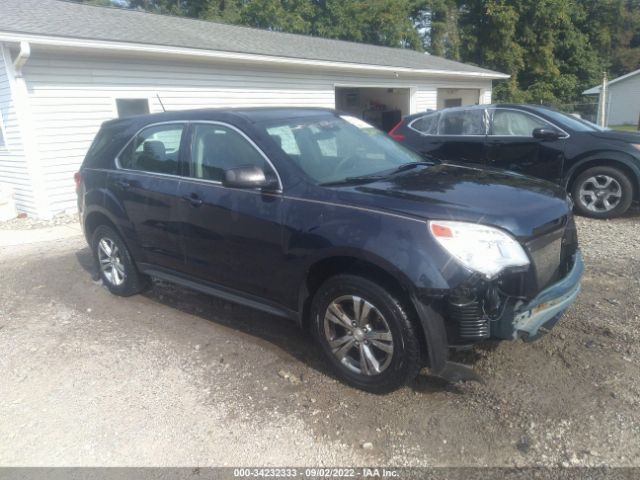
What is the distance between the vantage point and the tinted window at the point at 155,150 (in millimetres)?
4312

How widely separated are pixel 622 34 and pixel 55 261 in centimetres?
4938

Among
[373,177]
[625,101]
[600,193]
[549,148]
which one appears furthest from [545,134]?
[625,101]

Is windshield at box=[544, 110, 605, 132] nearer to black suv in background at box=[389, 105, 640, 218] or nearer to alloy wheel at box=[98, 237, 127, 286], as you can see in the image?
black suv in background at box=[389, 105, 640, 218]

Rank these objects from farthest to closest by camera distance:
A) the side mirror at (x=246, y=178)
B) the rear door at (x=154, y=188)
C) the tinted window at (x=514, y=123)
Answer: the tinted window at (x=514, y=123)
the rear door at (x=154, y=188)
the side mirror at (x=246, y=178)

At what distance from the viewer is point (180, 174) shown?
4203 mm

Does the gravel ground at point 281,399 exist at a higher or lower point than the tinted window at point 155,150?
lower

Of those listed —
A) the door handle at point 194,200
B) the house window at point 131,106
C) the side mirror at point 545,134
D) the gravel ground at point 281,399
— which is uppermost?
the house window at point 131,106

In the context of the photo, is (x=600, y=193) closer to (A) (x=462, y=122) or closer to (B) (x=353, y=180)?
(A) (x=462, y=122)

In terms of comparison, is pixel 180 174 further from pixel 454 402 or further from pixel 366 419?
pixel 454 402

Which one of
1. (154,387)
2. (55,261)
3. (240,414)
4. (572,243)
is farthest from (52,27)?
(572,243)

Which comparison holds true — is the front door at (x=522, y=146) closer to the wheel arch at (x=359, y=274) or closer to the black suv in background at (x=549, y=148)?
the black suv in background at (x=549, y=148)

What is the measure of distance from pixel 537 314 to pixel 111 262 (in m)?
4.14

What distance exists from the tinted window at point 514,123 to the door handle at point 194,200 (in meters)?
5.41

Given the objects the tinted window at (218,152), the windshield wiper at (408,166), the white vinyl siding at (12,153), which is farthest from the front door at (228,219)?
the white vinyl siding at (12,153)
